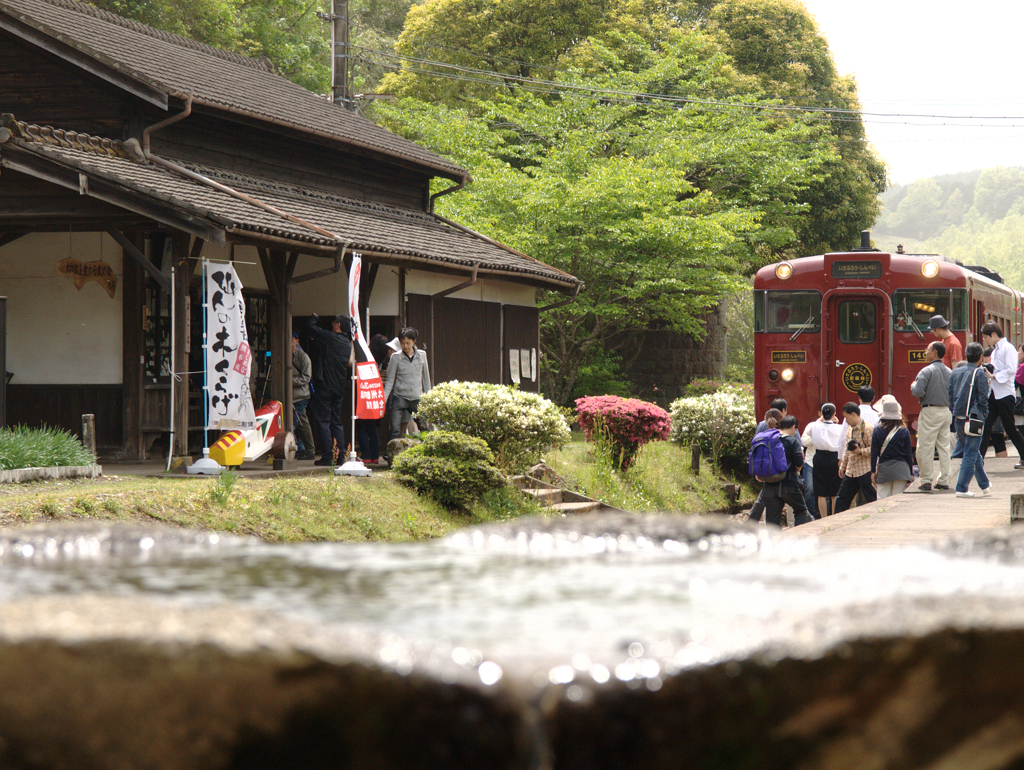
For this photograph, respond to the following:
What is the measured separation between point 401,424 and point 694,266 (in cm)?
1058

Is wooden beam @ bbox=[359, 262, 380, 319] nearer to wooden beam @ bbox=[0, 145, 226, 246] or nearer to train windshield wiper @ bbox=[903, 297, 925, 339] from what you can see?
wooden beam @ bbox=[0, 145, 226, 246]

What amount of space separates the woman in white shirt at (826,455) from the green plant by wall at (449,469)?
376cm

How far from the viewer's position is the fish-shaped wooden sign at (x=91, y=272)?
1260 centimetres

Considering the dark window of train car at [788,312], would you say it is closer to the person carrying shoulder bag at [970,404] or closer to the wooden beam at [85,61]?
the person carrying shoulder bag at [970,404]

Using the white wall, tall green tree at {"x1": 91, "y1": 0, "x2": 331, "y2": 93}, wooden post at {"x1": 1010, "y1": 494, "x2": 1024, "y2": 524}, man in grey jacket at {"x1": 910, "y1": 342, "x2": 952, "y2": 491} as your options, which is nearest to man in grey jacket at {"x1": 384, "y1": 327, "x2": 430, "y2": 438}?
the white wall

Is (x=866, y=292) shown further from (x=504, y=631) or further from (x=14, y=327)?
(x=504, y=631)

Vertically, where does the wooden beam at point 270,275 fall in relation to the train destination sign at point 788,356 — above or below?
above

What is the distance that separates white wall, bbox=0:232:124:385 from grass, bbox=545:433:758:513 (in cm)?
595

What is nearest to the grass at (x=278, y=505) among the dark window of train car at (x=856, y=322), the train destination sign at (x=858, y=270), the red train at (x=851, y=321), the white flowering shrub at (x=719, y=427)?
the red train at (x=851, y=321)

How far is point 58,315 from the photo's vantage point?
507 inches

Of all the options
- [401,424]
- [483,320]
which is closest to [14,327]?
[401,424]

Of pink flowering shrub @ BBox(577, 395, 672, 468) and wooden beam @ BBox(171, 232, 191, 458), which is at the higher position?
wooden beam @ BBox(171, 232, 191, 458)

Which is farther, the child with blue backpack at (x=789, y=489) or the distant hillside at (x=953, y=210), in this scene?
the distant hillside at (x=953, y=210)

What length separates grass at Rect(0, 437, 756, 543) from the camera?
26.4ft
